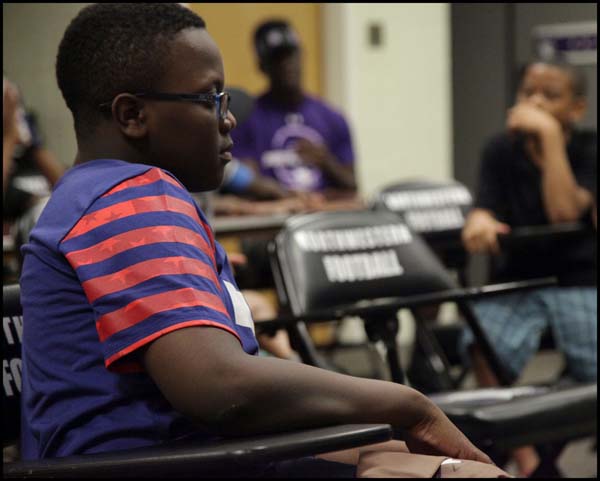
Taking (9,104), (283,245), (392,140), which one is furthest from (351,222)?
(392,140)

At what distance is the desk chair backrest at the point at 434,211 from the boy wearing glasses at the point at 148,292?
91.7 inches

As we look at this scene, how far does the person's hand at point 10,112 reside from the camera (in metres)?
2.50

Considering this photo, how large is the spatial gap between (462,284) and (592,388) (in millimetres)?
1625

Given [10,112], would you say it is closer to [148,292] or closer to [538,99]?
[148,292]

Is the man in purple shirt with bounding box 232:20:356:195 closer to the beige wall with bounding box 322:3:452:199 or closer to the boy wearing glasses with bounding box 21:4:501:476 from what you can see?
the beige wall with bounding box 322:3:452:199

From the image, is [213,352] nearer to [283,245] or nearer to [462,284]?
[283,245]

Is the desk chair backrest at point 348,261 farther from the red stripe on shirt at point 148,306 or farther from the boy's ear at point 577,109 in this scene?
the boy's ear at point 577,109

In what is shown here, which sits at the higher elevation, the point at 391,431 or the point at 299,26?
the point at 299,26

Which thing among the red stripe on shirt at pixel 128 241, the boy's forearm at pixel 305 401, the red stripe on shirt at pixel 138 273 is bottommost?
the boy's forearm at pixel 305 401

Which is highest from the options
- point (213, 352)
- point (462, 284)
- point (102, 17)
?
point (102, 17)

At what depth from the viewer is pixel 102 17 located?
4.25 feet

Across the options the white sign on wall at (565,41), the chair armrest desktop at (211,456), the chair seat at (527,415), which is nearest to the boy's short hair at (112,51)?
the chair armrest desktop at (211,456)

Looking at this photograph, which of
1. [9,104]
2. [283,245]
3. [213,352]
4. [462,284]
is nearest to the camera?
[213,352]

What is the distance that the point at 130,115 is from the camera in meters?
1.25
